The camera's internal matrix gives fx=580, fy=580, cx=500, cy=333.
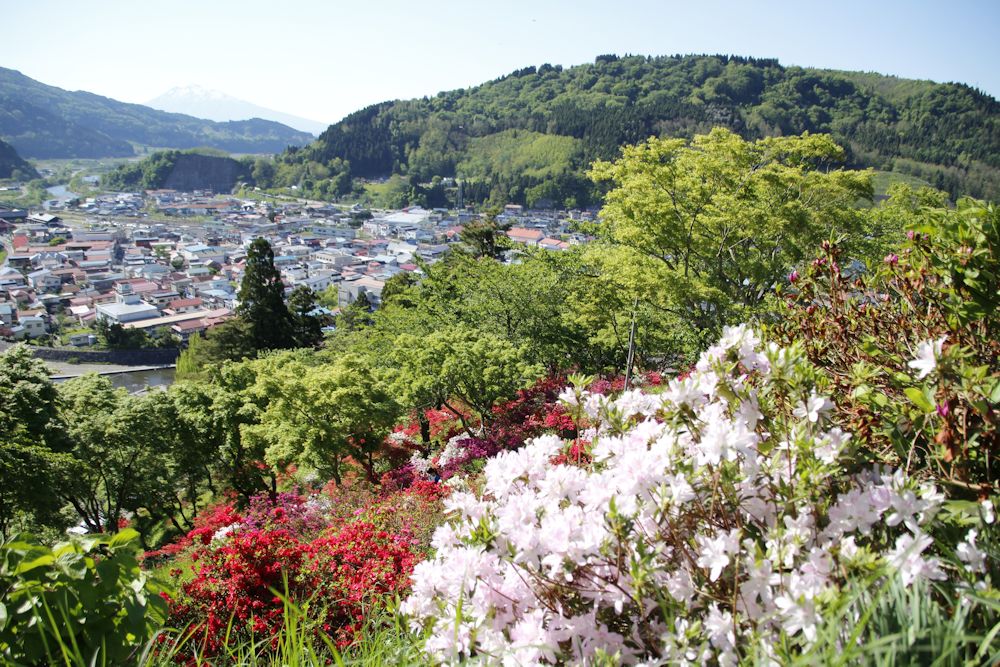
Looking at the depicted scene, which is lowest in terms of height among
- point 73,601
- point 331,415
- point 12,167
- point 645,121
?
point 331,415

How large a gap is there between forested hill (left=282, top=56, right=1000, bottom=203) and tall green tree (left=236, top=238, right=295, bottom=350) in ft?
253

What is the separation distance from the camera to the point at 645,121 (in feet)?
336

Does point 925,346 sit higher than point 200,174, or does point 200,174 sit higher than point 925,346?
point 200,174

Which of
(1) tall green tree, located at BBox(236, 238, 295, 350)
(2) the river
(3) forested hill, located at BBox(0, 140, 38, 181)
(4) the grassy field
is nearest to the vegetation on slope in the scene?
(1) tall green tree, located at BBox(236, 238, 295, 350)

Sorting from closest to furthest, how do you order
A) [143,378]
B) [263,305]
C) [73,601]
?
[73,601] → [263,305] → [143,378]

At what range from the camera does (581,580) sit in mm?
1616

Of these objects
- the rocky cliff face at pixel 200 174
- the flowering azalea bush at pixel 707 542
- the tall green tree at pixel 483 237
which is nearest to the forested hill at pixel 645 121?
the rocky cliff face at pixel 200 174

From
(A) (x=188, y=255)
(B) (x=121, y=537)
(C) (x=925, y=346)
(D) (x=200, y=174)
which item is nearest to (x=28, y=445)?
(B) (x=121, y=537)

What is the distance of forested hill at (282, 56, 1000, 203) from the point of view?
9256 cm

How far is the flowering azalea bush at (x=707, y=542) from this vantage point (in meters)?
1.35

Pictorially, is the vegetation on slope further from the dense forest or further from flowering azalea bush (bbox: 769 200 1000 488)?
the dense forest

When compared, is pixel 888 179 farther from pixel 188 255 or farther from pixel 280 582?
pixel 188 255

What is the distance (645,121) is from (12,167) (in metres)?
143

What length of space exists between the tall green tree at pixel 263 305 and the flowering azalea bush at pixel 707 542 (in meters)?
26.4
